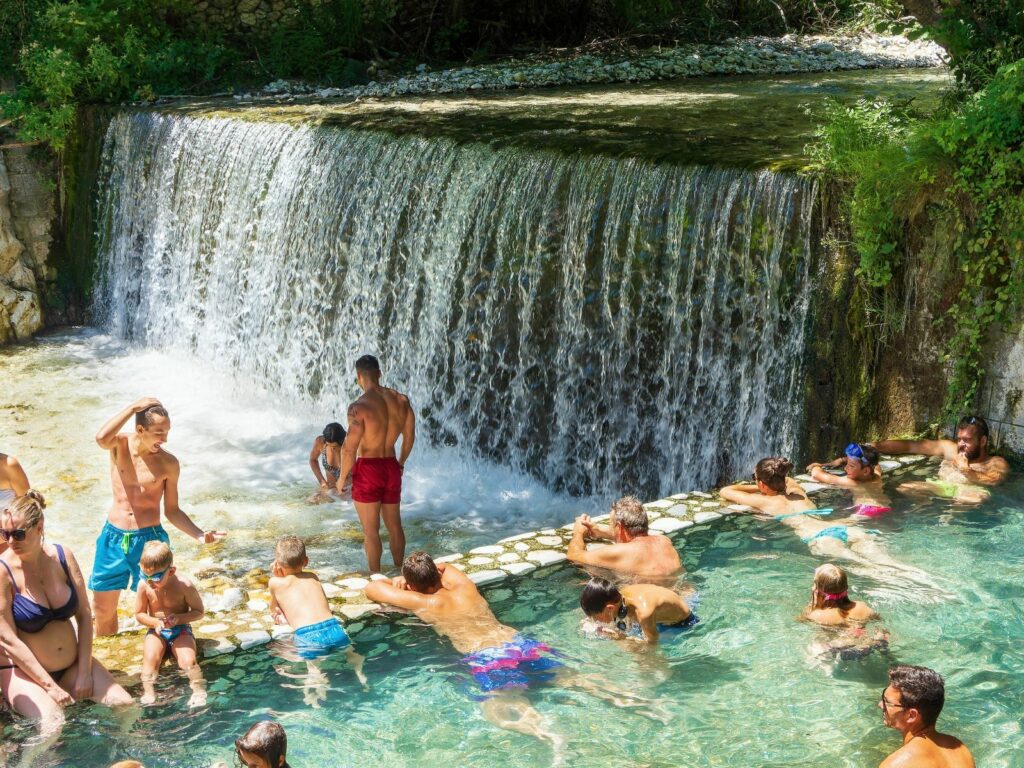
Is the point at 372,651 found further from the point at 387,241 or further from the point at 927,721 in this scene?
the point at 387,241

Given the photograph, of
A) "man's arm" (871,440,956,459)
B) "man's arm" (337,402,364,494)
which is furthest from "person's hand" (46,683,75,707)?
"man's arm" (871,440,956,459)

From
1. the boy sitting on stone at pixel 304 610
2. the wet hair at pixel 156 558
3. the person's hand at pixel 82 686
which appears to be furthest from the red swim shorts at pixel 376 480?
the person's hand at pixel 82 686

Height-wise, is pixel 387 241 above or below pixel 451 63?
below

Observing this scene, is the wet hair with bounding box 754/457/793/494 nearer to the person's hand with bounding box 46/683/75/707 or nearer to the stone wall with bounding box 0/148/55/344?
the person's hand with bounding box 46/683/75/707

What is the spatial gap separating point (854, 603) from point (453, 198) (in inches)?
209

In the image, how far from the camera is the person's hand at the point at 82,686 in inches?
203

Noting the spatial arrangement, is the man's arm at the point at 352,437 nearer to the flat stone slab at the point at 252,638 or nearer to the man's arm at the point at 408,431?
the man's arm at the point at 408,431

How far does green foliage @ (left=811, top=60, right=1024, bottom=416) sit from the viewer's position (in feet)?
22.8

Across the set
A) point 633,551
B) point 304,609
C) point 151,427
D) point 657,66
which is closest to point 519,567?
point 633,551

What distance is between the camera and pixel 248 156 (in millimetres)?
11773

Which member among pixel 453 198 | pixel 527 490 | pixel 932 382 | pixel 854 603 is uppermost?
pixel 453 198

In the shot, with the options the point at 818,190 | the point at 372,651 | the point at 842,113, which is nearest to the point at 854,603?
the point at 372,651

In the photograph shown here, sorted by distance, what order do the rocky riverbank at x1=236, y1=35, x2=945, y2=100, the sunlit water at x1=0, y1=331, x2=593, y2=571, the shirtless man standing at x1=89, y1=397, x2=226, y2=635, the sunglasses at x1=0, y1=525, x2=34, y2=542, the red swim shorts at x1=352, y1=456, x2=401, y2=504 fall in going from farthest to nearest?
the rocky riverbank at x1=236, y1=35, x2=945, y2=100 < the sunlit water at x1=0, y1=331, x2=593, y2=571 < the red swim shorts at x1=352, y1=456, x2=401, y2=504 < the shirtless man standing at x1=89, y1=397, x2=226, y2=635 < the sunglasses at x1=0, y1=525, x2=34, y2=542

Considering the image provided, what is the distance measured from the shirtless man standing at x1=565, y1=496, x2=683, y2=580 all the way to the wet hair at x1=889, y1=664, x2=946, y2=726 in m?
1.84
